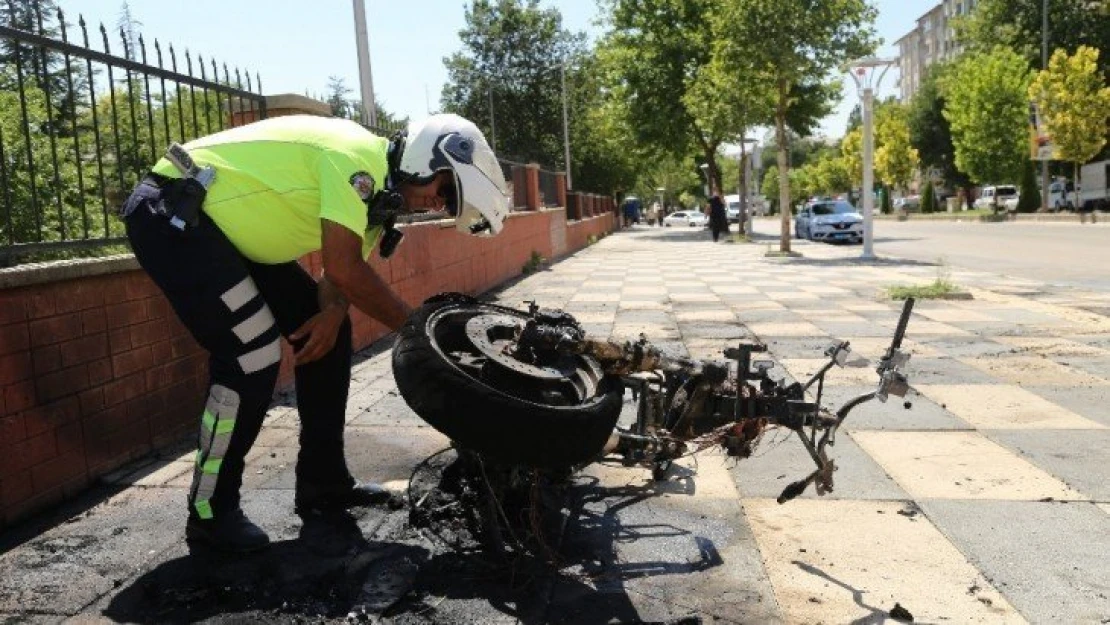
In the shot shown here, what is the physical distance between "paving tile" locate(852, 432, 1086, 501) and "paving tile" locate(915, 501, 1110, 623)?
5.5 inches

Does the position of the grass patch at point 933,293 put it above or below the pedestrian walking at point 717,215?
below

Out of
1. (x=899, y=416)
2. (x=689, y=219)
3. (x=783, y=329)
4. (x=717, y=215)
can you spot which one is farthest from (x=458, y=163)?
(x=689, y=219)

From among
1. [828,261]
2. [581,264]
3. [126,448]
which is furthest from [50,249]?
[828,261]

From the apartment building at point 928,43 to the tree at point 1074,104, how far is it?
5944cm

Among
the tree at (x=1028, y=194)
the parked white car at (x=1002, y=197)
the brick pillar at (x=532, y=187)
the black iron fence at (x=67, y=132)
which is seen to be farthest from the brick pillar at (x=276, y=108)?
the parked white car at (x=1002, y=197)

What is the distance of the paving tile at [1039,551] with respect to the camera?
255 cm

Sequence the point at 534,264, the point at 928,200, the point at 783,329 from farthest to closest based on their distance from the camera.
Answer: the point at 928,200, the point at 534,264, the point at 783,329

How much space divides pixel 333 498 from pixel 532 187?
14.5m

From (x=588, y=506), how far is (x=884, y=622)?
1.26m

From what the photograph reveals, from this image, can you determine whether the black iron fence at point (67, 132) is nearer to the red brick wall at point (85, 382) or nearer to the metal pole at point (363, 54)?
the red brick wall at point (85, 382)

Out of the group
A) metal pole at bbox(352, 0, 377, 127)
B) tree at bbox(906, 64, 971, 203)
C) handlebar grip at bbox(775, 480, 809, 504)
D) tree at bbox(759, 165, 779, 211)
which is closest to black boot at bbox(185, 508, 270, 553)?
handlebar grip at bbox(775, 480, 809, 504)

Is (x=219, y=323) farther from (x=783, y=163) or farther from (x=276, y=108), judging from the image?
(x=783, y=163)

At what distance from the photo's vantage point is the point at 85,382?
370 cm

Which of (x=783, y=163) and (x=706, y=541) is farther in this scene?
(x=783, y=163)
